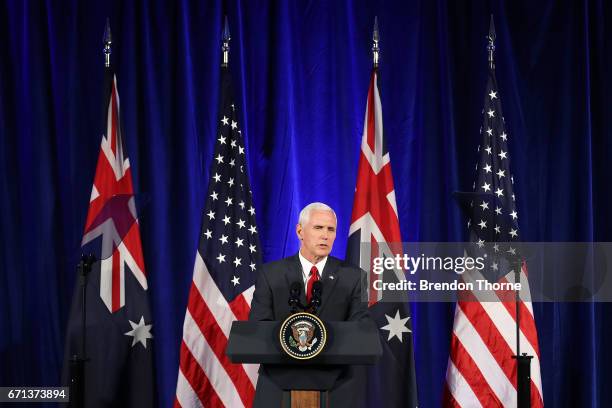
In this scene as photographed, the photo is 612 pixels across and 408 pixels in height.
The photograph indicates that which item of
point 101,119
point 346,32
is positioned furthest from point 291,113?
point 101,119

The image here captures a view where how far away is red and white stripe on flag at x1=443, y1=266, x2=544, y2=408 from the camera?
5.12m

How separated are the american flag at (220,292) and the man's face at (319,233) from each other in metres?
1.28

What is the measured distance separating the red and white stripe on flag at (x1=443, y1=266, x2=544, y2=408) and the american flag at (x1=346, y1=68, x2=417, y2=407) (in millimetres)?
342

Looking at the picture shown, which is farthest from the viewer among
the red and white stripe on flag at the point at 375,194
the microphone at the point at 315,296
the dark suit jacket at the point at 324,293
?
the red and white stripe on flag at the point at 375,194

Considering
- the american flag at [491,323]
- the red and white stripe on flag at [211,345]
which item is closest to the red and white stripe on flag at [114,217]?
the red and white stripe on flag at [211,345]

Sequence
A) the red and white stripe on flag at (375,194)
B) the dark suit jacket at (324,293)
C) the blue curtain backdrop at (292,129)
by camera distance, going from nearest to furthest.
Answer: the dark suit jacket at (324,293)
the red and white stripe on flag at (375,194)
the blue curtain backdrop at (292,129)

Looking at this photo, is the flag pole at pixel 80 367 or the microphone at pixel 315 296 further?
the flag pole at pixel 80 367

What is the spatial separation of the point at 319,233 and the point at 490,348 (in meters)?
1.85

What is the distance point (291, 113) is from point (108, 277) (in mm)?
1772

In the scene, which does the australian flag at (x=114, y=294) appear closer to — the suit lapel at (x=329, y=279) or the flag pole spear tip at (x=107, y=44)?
the flag pole spear tip at (x=107, y=44)

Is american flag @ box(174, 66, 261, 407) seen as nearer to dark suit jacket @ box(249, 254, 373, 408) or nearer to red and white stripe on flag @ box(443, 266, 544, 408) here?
dark suit jacket @ box(249, 254, 373, 408)

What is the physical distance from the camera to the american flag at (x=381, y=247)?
5.19m

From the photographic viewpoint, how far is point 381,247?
5.21 meters

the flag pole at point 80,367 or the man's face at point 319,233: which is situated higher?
the man's face at point 319,233
